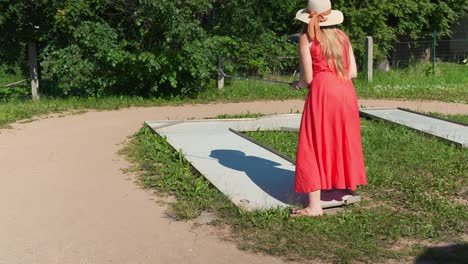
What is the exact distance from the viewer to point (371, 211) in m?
4.44

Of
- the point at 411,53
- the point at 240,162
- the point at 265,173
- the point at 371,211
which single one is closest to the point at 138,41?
the point at 240,162

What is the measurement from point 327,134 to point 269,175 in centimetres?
130

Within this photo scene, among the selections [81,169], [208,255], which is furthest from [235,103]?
[208,255]

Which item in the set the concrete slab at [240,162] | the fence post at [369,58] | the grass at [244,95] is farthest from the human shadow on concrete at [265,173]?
the fence post at [369,58]

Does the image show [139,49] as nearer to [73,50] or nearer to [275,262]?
[73,50]

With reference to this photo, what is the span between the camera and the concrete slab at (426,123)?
23.6ft

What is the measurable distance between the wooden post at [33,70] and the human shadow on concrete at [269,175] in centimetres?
764

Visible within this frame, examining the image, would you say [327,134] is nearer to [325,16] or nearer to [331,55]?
[331,55]

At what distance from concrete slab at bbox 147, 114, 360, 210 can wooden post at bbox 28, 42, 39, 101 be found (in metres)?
5.35

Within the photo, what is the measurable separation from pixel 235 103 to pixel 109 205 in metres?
7.16

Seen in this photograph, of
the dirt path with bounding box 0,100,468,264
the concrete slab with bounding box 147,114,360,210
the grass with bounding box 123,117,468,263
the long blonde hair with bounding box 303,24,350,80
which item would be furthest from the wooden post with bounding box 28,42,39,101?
the long blonde hair with bounding box 303,24,350,80

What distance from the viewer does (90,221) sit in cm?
438

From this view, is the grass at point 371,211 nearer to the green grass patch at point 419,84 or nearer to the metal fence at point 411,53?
the green grass patch at point 419,84

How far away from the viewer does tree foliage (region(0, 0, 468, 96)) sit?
440 inches
